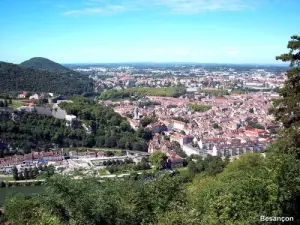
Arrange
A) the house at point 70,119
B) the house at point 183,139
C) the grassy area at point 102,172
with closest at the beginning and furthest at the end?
the grassy area at point 102,172
the house at point 183,139
the house at point 70,119

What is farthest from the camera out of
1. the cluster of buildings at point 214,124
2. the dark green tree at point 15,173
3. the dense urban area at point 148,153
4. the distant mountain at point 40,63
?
the distant mountain at point 40,63

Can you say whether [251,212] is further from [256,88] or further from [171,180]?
[256,88]

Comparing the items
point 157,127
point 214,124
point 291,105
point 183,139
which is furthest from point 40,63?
point 291,105

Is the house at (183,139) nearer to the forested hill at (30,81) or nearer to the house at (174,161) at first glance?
the house at (174,161)

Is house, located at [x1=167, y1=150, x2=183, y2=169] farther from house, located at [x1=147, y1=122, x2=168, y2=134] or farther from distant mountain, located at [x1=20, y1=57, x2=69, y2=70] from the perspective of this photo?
distant mountain, located at [x1=20, y1=57, x2=69, y2=70]

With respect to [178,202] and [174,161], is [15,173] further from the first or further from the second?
[178,202]

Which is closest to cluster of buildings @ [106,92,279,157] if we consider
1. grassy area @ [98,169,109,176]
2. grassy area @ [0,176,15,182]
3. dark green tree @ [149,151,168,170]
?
dark green tree @ [149,151,168,170]

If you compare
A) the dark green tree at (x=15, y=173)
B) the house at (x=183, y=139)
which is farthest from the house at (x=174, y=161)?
the dark green tree at (x=15, y=173)

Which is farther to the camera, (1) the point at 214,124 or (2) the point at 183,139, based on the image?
(1) the point at 214,124
